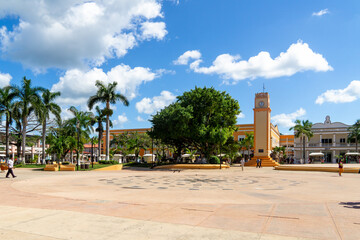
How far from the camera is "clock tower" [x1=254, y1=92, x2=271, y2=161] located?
159ft

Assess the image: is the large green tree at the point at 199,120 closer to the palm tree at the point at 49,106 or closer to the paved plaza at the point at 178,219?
the palm tree at the point at 49,106

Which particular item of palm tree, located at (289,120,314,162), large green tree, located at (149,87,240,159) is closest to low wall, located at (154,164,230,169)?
large green tree, located at (149,87,240,159)

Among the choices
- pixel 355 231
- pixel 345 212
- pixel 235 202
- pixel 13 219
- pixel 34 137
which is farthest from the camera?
pixel 34 137

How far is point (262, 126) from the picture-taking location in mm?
49188

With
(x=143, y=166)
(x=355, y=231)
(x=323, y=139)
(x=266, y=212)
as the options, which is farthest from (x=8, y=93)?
(x=323, y=139)

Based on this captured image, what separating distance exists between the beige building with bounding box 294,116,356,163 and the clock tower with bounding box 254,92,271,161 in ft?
77.7

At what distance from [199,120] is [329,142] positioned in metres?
42.7

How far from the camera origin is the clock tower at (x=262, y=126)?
48.5 metres

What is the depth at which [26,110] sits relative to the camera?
1524 inches

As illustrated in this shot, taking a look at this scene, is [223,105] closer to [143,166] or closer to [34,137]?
[143,166]

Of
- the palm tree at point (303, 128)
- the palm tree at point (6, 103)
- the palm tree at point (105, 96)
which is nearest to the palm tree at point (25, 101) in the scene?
the palm tree at point (6, 103)

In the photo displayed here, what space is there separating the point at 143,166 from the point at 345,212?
113ft

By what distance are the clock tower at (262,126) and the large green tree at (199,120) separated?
7.31 m

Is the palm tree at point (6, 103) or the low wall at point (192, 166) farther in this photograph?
the palm tree at point (6, 103)
